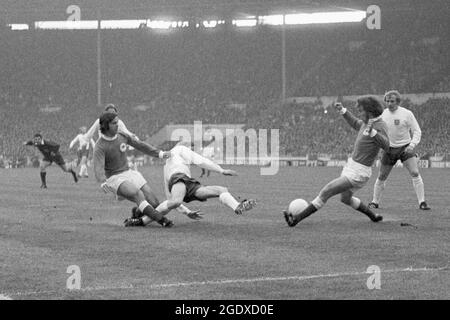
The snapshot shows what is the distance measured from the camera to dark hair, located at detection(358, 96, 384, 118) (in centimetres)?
1300

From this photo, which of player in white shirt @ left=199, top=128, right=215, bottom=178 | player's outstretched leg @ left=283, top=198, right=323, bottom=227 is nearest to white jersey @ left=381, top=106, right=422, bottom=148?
player's outstretched leg @ left=283, top=198, right=323, bottom=227

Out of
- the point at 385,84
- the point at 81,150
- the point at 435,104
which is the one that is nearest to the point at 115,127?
the point at 81,150

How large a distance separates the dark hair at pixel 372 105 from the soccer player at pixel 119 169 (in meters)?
3.07

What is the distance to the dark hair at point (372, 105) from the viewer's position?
13000mm

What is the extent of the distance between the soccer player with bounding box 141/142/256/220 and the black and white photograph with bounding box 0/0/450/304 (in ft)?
0.11

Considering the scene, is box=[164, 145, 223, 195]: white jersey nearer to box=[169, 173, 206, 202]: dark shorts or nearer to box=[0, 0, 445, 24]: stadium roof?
box=[169, 173, 206, 202]: dark shorts

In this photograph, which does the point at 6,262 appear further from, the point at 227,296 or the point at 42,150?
the point at 42,150

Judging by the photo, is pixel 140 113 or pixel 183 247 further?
pixel 140 113

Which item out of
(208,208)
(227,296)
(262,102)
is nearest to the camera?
(227,296)

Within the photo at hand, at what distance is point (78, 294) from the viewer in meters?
7.83

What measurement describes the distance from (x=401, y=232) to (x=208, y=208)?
230 inches

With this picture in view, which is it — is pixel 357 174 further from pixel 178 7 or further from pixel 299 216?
pixel 178 7

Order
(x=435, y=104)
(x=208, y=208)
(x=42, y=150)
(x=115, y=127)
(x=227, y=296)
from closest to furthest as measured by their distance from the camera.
Answer: (x=227, y=296) < (x=115, y=127) < (x=208, y=208) < (x=42, y=150) < (x=435, y=104)

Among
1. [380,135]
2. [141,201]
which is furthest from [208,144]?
[380,135]
